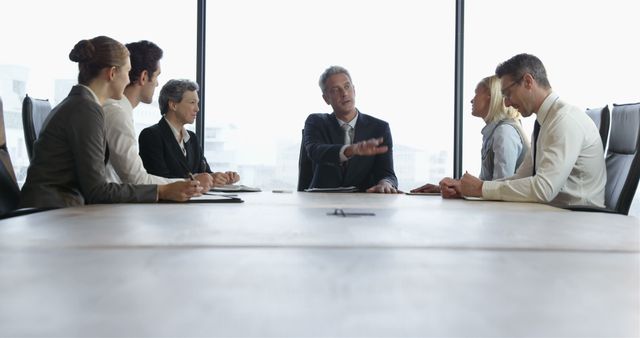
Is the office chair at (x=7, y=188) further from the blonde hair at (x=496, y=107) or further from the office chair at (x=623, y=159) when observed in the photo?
the blonde hair at (x=496, y=107)

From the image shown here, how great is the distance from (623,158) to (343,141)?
1576mm

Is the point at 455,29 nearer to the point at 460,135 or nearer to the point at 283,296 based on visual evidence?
the point at 460,135

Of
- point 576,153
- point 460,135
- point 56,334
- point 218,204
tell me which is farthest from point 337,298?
point 460,135

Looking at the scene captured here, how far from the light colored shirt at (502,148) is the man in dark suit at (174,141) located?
4.64 feet

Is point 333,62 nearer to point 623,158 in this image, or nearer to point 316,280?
point 623,158

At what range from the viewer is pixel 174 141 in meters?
3.56

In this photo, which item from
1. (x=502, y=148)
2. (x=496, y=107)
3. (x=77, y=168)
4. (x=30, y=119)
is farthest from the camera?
(x=496, y=107)

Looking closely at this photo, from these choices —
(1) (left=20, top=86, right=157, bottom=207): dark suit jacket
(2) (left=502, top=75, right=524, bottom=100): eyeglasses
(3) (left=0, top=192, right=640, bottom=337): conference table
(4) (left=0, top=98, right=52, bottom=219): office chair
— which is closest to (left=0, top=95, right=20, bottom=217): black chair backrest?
(4) (left=0, top=98, right=52, bottom=219): office chair

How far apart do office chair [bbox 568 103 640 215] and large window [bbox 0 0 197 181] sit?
3.28 meters

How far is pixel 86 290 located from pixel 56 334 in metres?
0.16

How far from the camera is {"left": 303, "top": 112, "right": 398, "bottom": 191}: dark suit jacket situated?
3.56 meters

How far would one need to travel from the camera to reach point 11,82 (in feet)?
16.3

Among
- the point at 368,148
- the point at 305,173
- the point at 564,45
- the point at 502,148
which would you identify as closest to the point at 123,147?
the point at 368,148

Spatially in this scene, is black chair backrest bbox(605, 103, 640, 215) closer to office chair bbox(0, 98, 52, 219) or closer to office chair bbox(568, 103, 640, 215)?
office chair bbox(568, 103, 640, 215)
